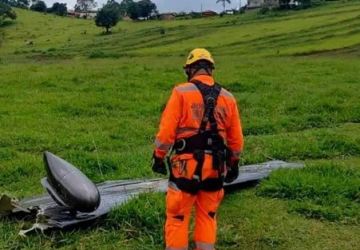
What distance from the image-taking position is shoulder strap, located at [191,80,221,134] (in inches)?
201

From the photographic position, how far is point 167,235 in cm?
523

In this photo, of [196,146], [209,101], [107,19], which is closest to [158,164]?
[196,146]

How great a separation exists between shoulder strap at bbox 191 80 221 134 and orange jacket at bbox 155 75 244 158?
33mm

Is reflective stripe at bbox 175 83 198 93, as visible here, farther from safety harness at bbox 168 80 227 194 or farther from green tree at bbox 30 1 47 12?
green tree at bbox 30 1 47 12

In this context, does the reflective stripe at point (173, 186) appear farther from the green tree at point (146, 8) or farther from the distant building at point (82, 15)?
the distant building at point (82, 15)

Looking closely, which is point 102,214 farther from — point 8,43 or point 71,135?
point 8,43

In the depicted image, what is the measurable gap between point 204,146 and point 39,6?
11887 cm

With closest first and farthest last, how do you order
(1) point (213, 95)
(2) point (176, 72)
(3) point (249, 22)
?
(1) point (213, 95)
(2) point (176, 72)
(3) point (249, 22)

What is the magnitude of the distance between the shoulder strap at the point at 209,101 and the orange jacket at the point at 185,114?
0.03 m

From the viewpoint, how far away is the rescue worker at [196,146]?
509cm

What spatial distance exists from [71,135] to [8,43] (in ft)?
194

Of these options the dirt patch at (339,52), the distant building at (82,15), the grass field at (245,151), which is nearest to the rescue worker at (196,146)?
the grass field at (245,151)

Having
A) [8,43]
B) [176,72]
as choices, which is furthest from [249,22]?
[176,72]

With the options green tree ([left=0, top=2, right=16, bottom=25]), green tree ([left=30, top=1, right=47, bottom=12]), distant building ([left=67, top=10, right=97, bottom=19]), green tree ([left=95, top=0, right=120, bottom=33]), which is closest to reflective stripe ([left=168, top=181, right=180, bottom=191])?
green tree ([left=95, top=0, right=120, bottom=33])
